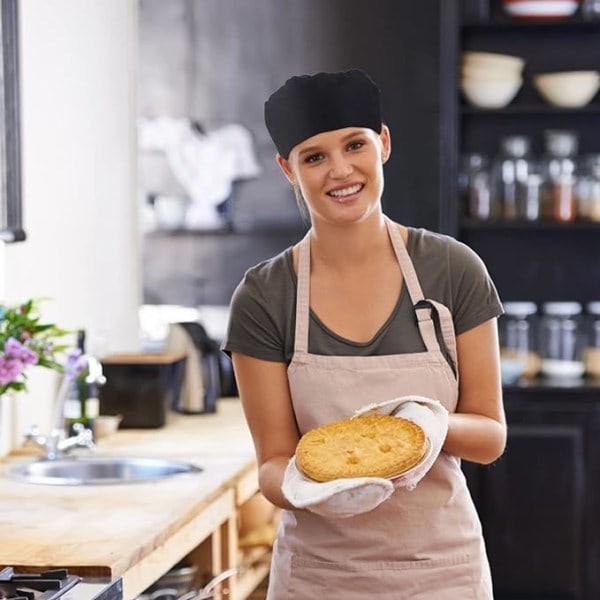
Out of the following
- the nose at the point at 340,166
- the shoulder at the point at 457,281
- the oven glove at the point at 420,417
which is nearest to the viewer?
the oven glove at the point at 420,417

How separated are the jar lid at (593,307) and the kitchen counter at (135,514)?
196cm

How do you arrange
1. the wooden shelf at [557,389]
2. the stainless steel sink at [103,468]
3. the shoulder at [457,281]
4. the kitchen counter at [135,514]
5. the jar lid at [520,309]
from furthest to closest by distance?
1. the jar lid at [520,309]
2. the wooden shelf at [557,389]
3. the stainless steel sink at [103,468]
4. the kitchen counter at [135,514]
5. the shoulder at [457,281]

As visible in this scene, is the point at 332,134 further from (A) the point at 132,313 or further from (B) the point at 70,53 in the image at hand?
(A) the point at 132,313

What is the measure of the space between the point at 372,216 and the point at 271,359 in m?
0.29

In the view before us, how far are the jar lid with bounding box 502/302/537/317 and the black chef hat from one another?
305cm

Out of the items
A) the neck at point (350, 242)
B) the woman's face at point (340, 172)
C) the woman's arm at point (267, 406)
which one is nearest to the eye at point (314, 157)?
the woman's face at point (340, 172)

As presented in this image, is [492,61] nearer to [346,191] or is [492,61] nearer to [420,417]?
[346,191]

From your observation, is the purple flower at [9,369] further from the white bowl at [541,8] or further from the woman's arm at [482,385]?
the white bowl at [541,8]

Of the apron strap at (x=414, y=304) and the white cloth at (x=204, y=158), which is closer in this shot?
the apron strap at (x=414, y=304)

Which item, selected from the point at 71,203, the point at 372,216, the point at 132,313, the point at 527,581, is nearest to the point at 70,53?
the point at 71,203

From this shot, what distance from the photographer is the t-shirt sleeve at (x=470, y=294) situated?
88.6 inches

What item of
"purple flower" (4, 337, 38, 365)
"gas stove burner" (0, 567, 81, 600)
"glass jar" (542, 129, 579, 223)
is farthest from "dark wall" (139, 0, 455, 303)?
"gas stove burner" (0, 567, 81, 600)

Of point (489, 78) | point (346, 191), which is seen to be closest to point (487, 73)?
point (489, 78)

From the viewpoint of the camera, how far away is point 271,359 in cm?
229
